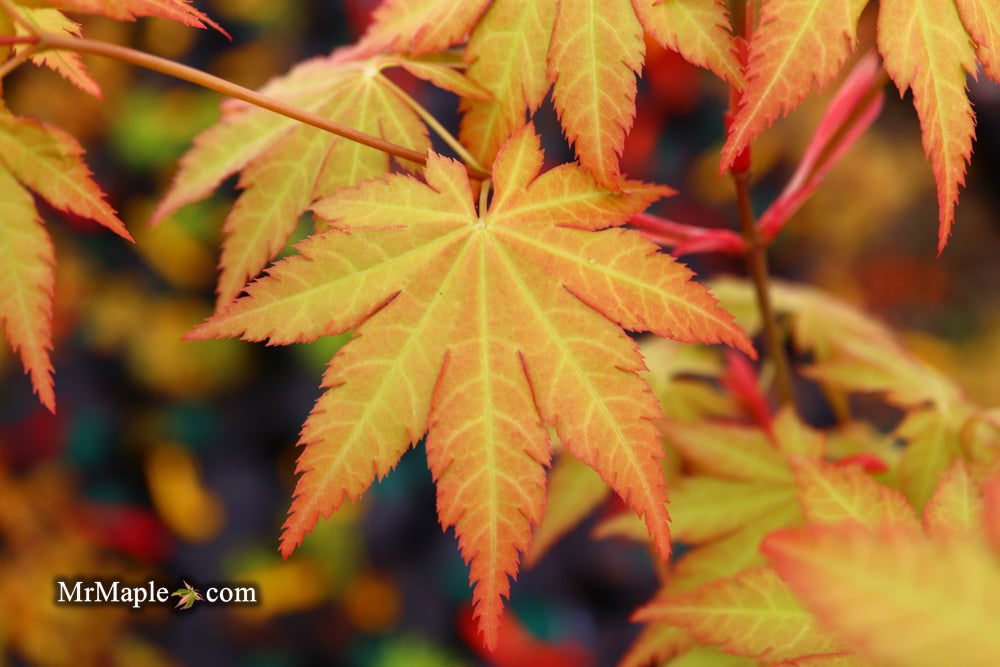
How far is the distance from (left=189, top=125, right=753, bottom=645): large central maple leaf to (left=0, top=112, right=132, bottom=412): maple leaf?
0.42ft

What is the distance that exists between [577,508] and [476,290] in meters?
0.40

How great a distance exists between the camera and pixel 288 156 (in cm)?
69

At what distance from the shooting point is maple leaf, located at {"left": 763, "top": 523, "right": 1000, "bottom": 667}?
26 cm

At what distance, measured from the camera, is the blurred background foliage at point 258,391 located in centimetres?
211

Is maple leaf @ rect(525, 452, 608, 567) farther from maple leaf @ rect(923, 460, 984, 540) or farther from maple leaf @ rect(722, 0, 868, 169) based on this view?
maple leaf @ rect(722, 0, 868, 169)

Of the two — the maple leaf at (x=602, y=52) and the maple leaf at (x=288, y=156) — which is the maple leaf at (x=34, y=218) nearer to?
the maple leaf at (x=288, y=156)

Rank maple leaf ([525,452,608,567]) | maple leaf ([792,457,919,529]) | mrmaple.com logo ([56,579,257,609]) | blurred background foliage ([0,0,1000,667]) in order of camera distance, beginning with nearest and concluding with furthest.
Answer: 1. maple leaf ([792,457,919,529])
2. maple leaf ([525,452,608,567])
3. mrmaple.com logo ([56,579,257,609])
4. blurred background foliage ([0,0,1000,667])

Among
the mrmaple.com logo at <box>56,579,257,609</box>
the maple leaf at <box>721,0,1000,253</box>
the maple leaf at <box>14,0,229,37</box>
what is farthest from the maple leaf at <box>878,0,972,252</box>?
the mrmaple.com logo at <box>56,579,257,609</box>

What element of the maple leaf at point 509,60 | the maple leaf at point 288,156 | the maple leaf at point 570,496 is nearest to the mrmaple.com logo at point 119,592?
the maple leaf at point 570,496

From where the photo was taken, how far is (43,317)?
1.78ft

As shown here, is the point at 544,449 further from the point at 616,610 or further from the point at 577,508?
the point at 616,610

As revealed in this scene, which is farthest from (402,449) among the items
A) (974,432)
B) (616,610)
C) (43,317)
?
(616,610)

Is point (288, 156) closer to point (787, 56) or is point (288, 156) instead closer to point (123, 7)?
point (123, 7)

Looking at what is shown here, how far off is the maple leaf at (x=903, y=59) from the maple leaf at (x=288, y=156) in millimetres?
263
